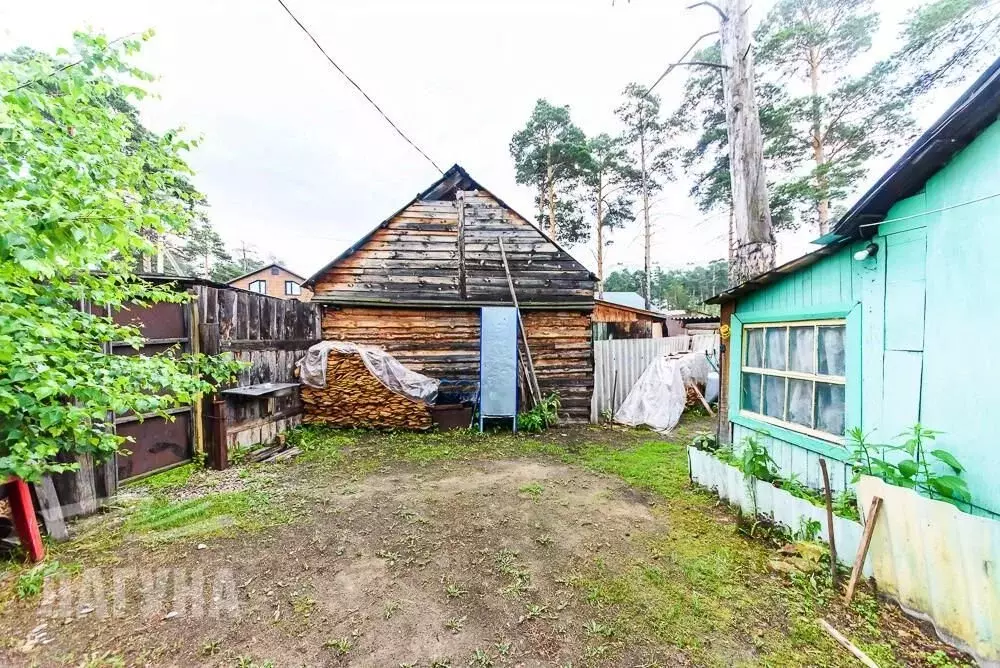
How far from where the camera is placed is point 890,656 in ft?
6.23

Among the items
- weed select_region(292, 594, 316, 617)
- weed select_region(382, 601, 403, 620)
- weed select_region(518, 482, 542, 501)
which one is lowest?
weed select_region(518, 482, 542, 501)

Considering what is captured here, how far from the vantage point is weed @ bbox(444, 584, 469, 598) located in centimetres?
247

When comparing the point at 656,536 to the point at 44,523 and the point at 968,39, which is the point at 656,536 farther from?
the point at 968,39

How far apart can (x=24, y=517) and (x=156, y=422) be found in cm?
176

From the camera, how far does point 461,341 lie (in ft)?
24.7

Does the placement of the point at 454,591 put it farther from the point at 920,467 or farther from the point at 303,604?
the point at 920,467

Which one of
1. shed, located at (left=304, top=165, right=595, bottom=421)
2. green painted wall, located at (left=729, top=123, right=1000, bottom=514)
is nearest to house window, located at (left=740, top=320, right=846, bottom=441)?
green painted wall, located at (left=729, top=123, right=1000, bottom=514)

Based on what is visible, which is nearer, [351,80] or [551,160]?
[351,80]

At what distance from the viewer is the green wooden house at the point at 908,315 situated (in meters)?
2.06

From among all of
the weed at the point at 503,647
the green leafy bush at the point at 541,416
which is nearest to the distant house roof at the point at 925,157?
the weed at the point at 503,647

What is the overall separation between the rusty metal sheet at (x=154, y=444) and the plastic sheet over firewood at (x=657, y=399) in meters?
7.40

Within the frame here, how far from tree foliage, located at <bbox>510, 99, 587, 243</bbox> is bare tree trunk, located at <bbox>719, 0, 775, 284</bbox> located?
12425 millimetres

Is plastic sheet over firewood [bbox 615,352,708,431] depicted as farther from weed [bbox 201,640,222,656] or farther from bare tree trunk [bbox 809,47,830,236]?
bare tree trunk [bbox 809,47,830,236]

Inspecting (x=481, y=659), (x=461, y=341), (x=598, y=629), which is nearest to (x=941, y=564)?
(x=598, y=629)
